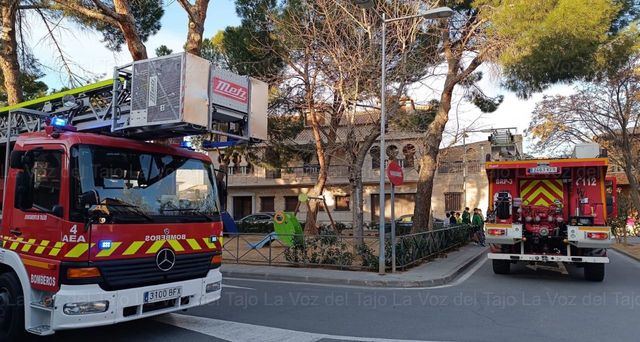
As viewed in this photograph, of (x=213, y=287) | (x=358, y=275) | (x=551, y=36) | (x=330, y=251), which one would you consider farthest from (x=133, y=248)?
(x=551, y=36)

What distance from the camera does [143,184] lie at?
19.8 ft

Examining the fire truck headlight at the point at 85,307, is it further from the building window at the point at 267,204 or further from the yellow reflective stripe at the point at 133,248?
the building window at the point at 267,204

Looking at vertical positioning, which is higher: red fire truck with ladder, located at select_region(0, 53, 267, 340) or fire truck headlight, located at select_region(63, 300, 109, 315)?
red fire truck with ladder, located at select_region(0, 53, 267, 340)

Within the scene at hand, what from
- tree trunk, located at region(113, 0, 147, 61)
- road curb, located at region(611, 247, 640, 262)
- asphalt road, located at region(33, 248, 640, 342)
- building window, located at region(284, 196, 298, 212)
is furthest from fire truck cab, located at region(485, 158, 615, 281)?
building window, located at region(284, 196, 298, 212)

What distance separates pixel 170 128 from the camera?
601 cm

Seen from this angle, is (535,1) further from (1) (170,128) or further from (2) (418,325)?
(1) (170,128)

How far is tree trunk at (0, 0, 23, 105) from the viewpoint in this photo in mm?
14032

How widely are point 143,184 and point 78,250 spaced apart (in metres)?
1.08

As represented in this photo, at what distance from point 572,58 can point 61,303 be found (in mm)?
14320

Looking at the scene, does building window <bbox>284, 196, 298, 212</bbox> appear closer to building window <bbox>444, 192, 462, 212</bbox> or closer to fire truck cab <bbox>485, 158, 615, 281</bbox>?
building window <bbox>444, 192, 462, 212</bbox>

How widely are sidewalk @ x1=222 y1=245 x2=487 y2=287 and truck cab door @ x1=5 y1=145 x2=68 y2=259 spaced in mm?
6737

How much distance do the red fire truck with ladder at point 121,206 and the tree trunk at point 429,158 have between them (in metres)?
12.0

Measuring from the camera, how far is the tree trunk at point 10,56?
46.0 feet

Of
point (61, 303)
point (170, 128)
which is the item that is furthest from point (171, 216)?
point (61, 303)
